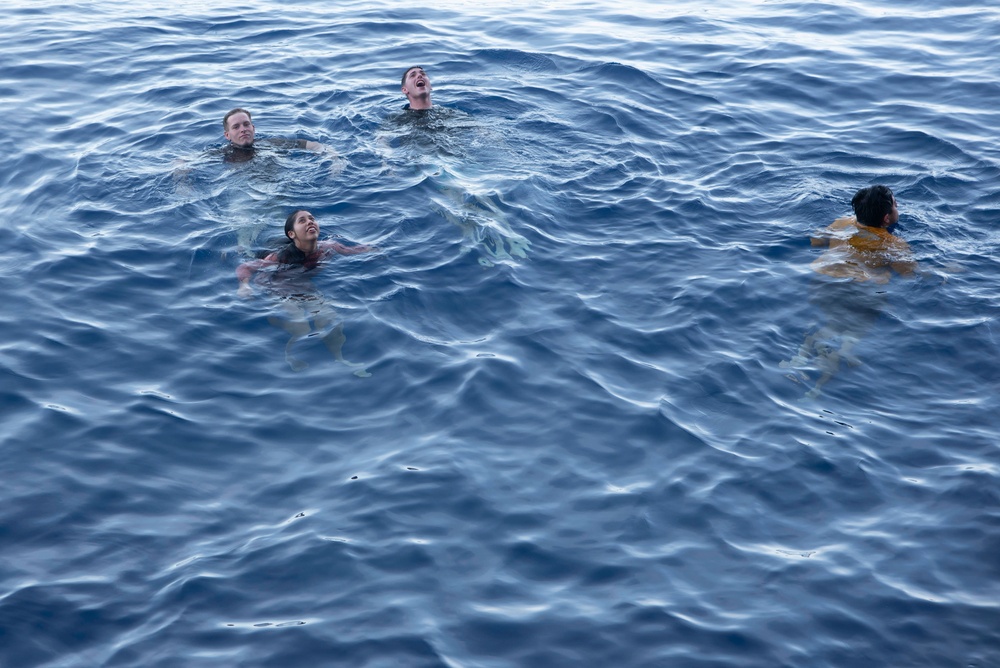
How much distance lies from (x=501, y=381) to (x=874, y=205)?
519cm

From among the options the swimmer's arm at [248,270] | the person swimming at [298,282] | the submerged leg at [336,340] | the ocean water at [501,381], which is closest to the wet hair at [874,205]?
the ocean water at [501,381]

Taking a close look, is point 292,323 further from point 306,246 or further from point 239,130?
point 239,130

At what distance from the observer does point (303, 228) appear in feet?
Answer: 37.0

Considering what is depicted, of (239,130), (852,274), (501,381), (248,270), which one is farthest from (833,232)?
(239,130)

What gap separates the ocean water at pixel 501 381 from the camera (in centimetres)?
763

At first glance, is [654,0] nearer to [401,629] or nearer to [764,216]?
[764,216]

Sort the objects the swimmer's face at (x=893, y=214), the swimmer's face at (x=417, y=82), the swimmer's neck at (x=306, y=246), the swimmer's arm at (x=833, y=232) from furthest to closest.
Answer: the swimmer's face at (x=417, y=82), the swimmer's arm at (x=833, y=232), the swimmer's face at (x=893, y=214), the swimmer's neck at (x=306, y=246)

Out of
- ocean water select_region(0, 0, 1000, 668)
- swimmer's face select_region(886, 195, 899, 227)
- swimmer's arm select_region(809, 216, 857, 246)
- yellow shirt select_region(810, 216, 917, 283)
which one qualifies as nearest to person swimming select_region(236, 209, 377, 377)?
ocean water select_region(0, 0, 1000, 668)

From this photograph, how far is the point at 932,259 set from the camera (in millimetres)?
11805

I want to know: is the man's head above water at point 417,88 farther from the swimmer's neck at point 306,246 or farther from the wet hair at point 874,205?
the wet hair at point 874,205

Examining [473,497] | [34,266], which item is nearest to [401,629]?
[473,497]

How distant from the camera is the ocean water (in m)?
7.63

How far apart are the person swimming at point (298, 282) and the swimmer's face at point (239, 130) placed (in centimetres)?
303

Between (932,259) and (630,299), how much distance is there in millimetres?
3824
